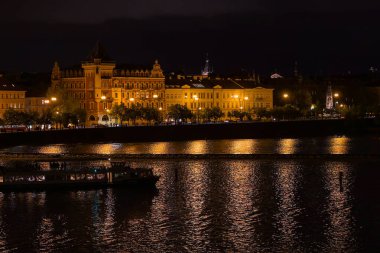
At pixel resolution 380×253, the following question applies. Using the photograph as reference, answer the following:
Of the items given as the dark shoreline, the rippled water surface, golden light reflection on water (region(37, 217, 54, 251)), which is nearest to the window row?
the dark shoreline

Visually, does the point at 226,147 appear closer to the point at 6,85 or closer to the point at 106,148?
the point at 106,148

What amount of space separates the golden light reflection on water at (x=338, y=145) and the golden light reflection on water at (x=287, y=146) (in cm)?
298

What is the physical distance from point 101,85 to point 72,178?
62.0 metres

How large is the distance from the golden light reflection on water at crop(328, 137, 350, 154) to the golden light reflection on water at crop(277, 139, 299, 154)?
2978mm

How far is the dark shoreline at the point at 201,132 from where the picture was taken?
81.6 metres

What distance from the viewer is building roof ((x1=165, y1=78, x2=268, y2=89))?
400 ft

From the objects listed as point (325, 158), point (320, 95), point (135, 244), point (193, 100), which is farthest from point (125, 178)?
point (320, 95)

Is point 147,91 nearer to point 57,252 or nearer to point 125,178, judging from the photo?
point 125,178

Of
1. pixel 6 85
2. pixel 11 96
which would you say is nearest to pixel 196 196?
pixel 11 96

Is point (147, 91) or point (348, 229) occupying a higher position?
point (147, 91)

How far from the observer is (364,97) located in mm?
155625

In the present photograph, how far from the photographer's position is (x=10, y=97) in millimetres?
103938

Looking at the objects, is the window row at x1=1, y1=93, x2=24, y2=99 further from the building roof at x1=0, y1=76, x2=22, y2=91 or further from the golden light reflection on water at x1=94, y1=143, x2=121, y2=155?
the golden light reflection on water at x1=94, y1=143, x2=121, y2=155

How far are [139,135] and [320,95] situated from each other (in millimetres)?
72965
